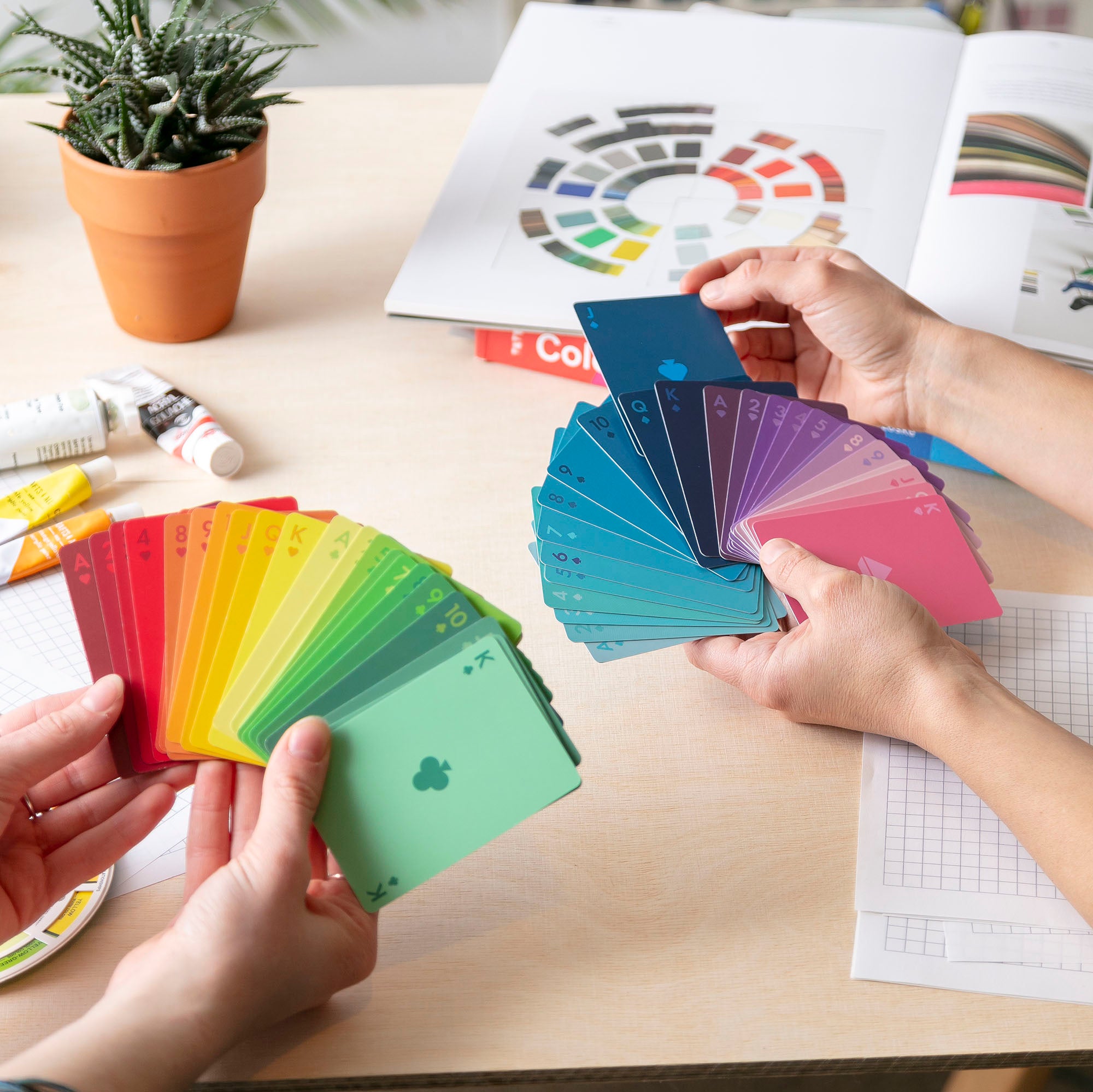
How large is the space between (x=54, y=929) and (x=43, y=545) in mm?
381

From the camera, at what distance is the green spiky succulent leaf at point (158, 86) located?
1.06m

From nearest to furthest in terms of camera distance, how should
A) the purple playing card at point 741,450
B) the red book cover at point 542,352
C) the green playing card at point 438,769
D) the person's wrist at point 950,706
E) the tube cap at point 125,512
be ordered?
1. the green playing card at point 438,769
2. the person's wrist at point 950,706
3. the purple playing card at point 741,450
4. the tube cap at point 125,512
5. the red book cover at point 542,352

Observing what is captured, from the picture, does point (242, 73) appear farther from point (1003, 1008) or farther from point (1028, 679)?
point (1003, 1008)

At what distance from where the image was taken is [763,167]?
Result: 1371 mm

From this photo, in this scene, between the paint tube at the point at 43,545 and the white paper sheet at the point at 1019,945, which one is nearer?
the white paper sheet at the point at 1019,945

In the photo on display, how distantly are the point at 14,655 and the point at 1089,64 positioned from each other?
5.11 feet

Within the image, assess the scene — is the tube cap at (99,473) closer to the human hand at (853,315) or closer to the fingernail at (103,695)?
the fingernail at (103,695)

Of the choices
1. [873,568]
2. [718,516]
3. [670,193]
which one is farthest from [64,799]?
[670,193]

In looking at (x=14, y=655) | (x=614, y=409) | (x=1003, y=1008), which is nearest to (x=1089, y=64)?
(x=614, y=409)

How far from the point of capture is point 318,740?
2.33 feet

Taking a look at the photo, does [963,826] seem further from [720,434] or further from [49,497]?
[49,497]

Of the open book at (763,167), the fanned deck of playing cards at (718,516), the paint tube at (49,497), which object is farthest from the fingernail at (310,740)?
the open book at (763,167)

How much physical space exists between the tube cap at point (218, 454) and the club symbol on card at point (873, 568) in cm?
62

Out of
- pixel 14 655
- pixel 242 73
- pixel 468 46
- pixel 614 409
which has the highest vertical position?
pixel 242 73
